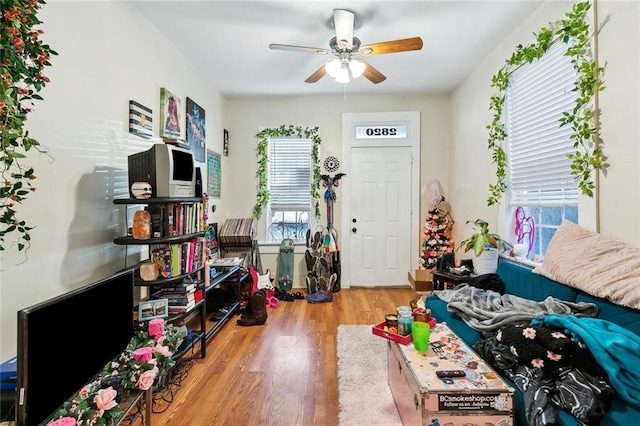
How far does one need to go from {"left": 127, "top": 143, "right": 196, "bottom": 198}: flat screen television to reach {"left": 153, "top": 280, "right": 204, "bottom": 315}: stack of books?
68cm

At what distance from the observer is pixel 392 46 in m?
2.43

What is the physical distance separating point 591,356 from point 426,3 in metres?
2.49

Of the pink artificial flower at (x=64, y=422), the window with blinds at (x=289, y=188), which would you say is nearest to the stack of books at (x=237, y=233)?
the window with blinds at (x=289, y=188)

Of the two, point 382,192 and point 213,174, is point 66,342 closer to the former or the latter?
point 213,174

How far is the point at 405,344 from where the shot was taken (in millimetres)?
1786

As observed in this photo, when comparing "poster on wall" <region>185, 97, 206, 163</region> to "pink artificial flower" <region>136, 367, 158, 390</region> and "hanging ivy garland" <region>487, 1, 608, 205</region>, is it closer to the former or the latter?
"pink artificial flower" <region>136, 367, 158, 390</region>

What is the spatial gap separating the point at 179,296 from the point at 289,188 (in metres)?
2.67

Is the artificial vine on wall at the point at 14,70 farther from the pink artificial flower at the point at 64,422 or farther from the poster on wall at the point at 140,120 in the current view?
the poster on wall at the point at 140,120

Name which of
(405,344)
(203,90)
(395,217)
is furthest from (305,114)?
(405,344)

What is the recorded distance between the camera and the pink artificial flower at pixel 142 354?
1446mm

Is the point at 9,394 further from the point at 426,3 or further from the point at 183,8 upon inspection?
the point at 426,3

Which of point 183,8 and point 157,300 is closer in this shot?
point 157,300

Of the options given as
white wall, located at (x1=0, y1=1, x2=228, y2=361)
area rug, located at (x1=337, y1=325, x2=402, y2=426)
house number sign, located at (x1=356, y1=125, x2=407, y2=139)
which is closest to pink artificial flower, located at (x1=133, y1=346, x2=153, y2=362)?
white wall, located at (x1=0, y1=1, x2=228, y2=361)

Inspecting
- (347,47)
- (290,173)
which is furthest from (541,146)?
(290,173)
